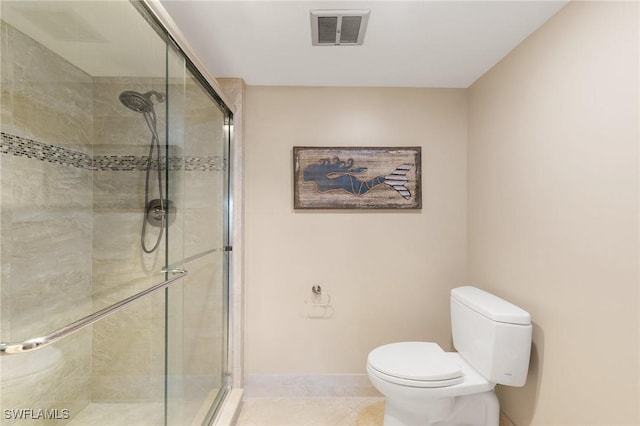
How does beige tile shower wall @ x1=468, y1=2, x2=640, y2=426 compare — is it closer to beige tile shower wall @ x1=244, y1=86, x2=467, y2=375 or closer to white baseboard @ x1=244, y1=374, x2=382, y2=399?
beige tile shower wall @ x1=244, y1=86, x2=467, y2=375

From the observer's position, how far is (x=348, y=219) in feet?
7.63

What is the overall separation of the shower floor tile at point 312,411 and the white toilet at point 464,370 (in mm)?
333

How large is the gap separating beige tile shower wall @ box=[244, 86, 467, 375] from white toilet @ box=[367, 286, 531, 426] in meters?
0.45

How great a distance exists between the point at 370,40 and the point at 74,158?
1.51 m

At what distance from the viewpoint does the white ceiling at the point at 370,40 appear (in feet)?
4.68

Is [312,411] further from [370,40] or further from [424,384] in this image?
[370,40]

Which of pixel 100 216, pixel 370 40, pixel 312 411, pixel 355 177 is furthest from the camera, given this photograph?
Result: pixel 355 177

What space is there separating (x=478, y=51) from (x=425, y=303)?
1.63 m

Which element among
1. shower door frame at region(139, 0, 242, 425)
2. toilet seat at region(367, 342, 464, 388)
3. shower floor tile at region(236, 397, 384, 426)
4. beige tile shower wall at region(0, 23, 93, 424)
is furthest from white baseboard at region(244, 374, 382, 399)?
beige tile shower wall at region(0, 23, 93, 424)

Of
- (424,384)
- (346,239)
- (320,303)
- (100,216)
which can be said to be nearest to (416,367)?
(424,384)

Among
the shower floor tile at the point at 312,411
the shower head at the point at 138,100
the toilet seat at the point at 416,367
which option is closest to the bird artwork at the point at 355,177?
the toilet seat at the point at 416,367

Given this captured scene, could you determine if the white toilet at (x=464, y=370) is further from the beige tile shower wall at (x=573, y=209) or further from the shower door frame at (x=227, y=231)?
the shower door frame at (x=227, y=231)

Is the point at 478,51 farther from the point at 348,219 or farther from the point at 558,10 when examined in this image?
the point at 348,219

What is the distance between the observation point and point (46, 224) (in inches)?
55.5
